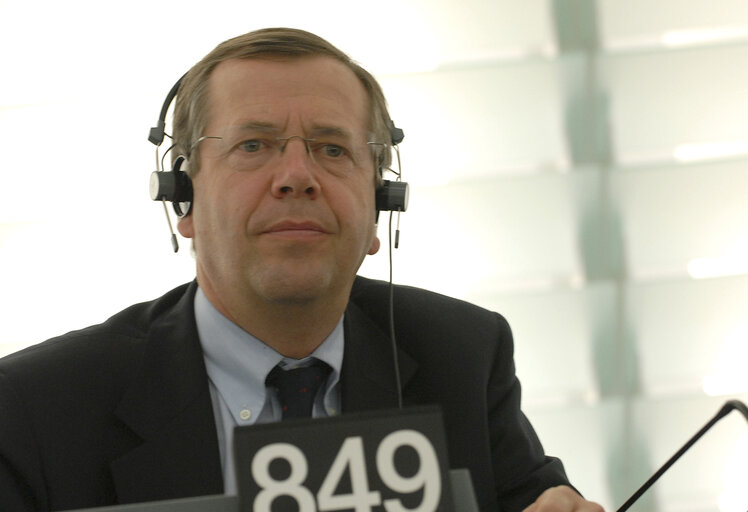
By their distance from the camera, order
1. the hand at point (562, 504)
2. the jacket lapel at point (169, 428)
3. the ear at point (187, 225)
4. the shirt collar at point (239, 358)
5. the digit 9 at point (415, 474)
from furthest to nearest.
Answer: the ear at point (187, 225), the shirt collar at point (239, 358), the jacket lapel at point (169, 428), the hand at point (562, 504), the digit 9 at point (415, 474)

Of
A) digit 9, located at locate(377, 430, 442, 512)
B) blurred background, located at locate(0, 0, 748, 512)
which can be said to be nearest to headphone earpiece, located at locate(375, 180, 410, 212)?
blurred background, located at locate(0, 0, 748, 512)

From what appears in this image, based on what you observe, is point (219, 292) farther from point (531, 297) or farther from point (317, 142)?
point (531, 297)

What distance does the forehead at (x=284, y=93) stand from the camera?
54.3 inches

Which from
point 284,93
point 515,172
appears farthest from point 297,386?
point 515,172

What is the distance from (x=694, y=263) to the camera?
2.00 metres

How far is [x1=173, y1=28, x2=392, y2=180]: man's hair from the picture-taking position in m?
1.43

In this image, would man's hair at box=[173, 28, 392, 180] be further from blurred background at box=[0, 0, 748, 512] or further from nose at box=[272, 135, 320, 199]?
blurred background at box=[0, 0, 748, 512]

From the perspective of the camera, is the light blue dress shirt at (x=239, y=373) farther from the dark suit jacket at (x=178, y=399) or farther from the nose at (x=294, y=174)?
the nose at (x=294, y=174)

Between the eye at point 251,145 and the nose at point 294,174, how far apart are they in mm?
33

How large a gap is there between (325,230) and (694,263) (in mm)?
969

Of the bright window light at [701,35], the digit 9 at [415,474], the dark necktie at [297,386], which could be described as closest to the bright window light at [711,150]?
the bright window light at [701,35]

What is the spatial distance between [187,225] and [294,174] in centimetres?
24

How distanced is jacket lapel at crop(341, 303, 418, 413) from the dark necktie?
0.04 metres

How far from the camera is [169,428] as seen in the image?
1282 mm
